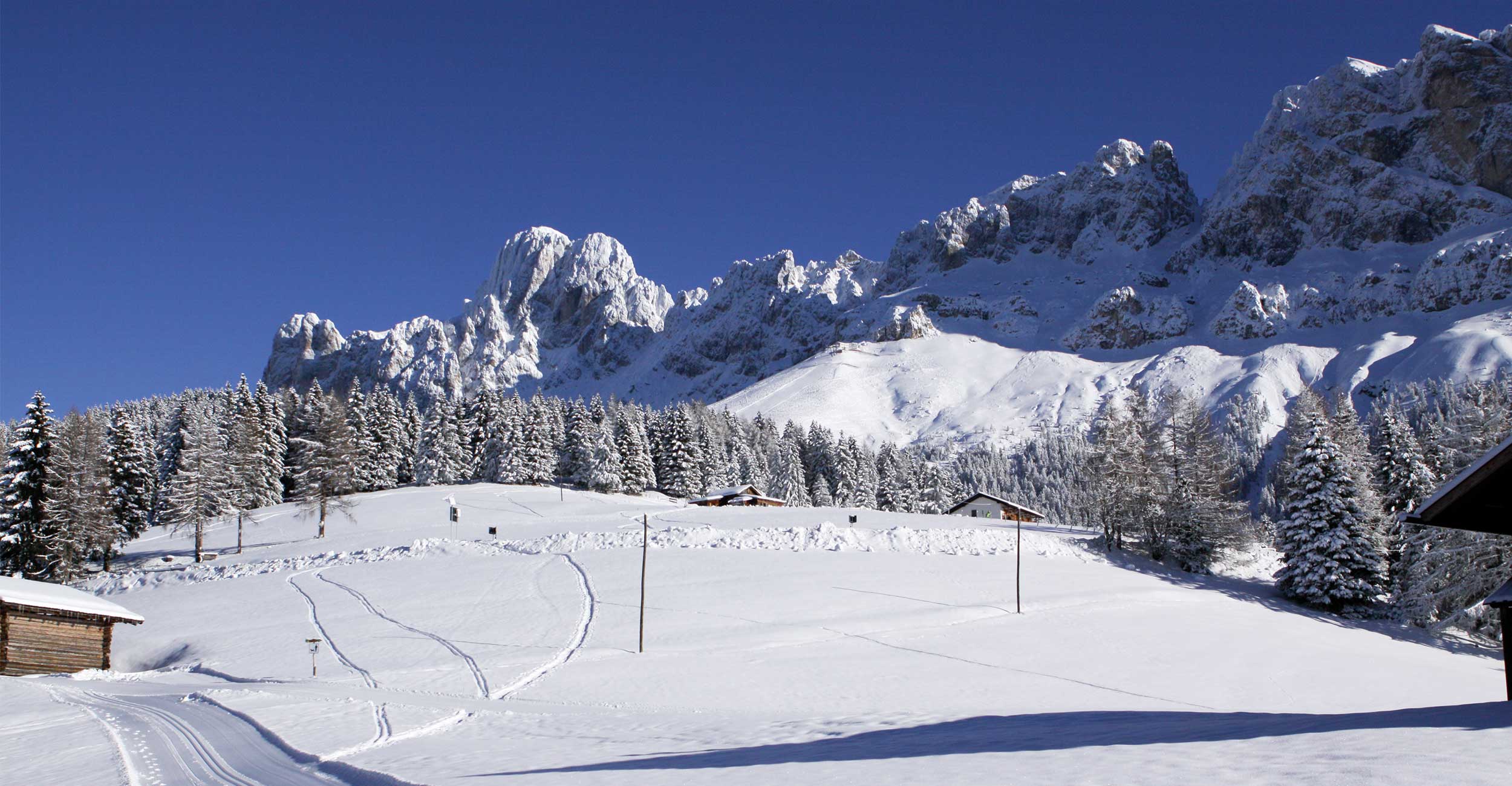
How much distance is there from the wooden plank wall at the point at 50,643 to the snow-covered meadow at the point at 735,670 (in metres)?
1.64

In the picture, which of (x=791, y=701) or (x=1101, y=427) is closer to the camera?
(x=791, y=701)

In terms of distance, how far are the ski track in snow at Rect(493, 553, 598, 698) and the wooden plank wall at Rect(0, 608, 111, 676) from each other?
63.5ft

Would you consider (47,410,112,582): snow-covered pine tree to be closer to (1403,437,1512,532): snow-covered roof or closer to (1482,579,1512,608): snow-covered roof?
(1403,437,1512,532): snow-covered roof

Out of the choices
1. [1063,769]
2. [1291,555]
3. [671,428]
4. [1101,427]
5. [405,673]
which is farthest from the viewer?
[671,428]

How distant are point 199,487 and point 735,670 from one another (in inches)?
1899

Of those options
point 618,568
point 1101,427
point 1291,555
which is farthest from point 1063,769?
point 1101,427

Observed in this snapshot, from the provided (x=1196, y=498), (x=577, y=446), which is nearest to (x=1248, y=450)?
(x=1196, y=498)

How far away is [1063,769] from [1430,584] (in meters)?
39.4

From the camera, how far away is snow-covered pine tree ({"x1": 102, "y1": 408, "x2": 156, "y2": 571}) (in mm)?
57844

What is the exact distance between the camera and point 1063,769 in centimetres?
819

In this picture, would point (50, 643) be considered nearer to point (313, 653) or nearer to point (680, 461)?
point (313, 653)

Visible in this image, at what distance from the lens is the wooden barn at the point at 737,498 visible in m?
80.7

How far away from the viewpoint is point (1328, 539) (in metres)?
43.4

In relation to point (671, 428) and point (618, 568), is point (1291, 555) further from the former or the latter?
point (671, 428)
